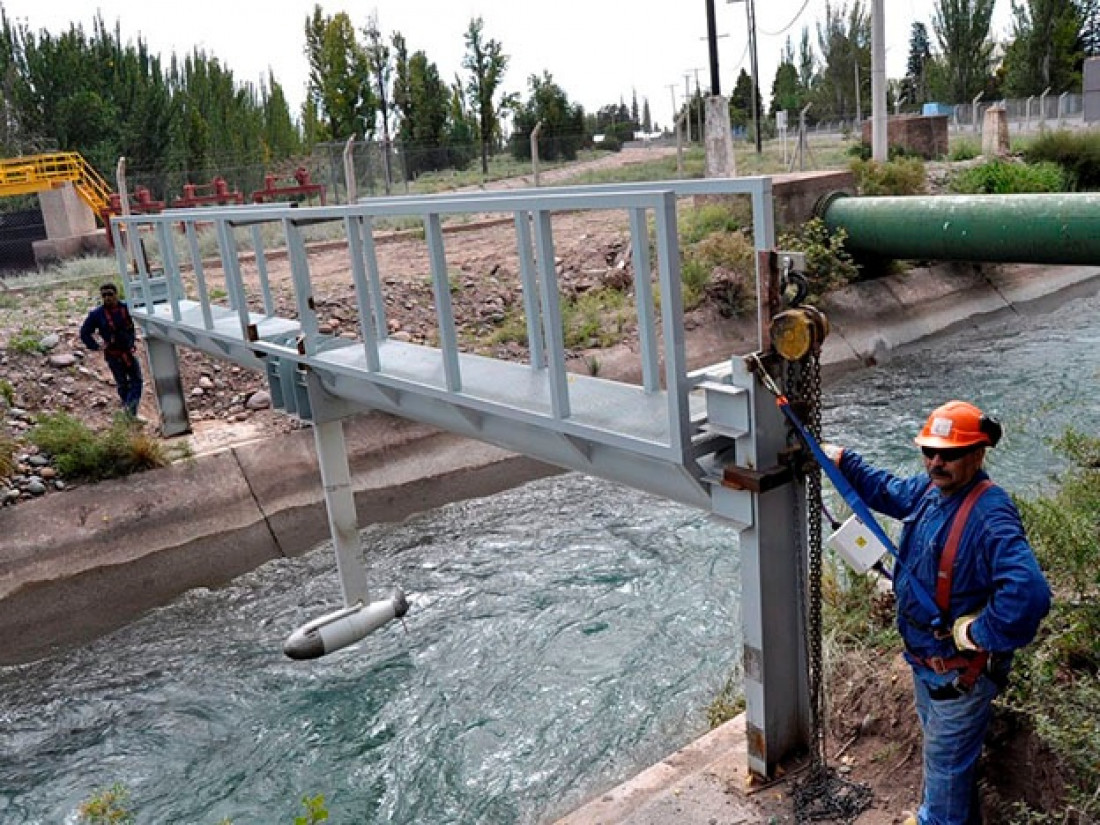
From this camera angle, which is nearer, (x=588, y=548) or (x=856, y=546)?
(x=856, y=546)

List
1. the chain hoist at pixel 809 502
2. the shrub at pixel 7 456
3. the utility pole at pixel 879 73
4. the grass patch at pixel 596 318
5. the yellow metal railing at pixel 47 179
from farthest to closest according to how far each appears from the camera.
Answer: the yellow metal railing at pixel 47 179
the utility pole at pixel 879 73
the grass patch at pixel 596 318
the shrub at pixel 7 456
the chain hoist at pixel 809 502

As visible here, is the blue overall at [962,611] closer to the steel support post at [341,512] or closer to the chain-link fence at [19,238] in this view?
the steel support post at [341,512]

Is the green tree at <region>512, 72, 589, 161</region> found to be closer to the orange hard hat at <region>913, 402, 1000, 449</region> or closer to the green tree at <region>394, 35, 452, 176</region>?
the green tree at <region>394, 35, 452, 176</region>

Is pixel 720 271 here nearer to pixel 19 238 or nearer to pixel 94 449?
pixel 94 449

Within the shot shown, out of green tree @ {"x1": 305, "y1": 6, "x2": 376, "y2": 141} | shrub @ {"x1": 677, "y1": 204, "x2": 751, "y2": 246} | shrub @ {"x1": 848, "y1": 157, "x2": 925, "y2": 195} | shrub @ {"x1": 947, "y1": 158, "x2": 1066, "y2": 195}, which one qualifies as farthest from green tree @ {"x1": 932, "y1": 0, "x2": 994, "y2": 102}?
shrub @ {"x1": 677, "y1": 204, "x2": 751, "y2": 246}

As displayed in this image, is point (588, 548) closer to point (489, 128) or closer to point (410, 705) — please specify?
point (410, 705)

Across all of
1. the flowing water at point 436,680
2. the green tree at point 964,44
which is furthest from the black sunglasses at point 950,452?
the green tree at point 964,44

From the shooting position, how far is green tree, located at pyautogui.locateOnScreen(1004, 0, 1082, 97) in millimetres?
47812

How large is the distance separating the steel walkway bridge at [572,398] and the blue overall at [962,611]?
814 millimetres

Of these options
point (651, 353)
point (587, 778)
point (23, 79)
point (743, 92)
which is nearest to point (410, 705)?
point (587, 778)

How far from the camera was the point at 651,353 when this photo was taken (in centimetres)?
475

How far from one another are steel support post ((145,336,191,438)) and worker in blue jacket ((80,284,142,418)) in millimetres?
215

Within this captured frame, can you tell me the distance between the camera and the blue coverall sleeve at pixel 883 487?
3809 millimetres

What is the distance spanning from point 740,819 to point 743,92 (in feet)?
208
